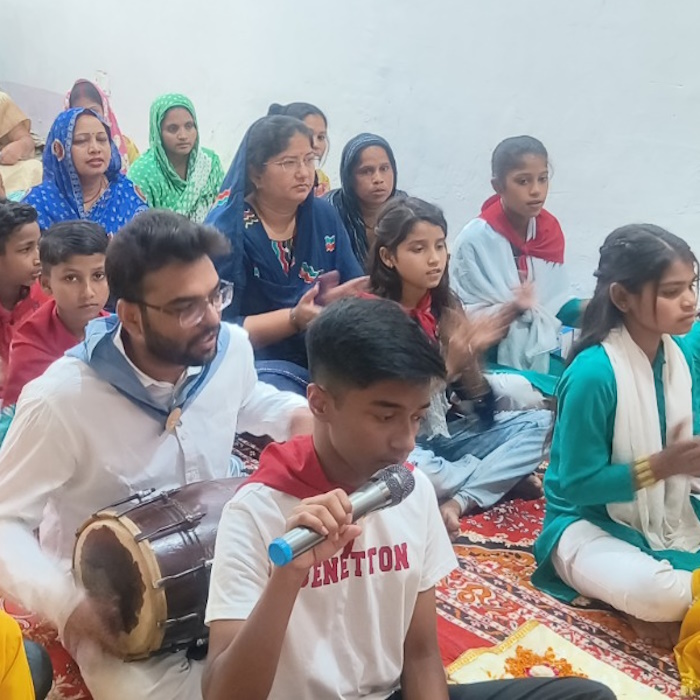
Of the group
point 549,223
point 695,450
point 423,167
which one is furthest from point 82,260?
point 423,167

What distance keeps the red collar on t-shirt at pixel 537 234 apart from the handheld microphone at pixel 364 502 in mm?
2542

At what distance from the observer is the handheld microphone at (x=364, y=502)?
3.28ft

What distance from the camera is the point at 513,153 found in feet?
11.8

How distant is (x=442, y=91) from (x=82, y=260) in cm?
242

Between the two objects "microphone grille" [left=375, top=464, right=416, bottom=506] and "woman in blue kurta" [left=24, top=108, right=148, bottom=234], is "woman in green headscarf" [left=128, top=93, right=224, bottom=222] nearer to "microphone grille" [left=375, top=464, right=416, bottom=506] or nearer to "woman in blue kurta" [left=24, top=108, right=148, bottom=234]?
"woman in blue kurta" [left=24, top=108, right=148, bottom=234]

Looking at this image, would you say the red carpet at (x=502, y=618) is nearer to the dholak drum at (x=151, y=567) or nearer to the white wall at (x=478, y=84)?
the dholak drum at (x=151, y=567)

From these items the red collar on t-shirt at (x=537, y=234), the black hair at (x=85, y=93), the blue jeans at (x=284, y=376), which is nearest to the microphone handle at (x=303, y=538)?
the blue jeans at (x=284, y=376)

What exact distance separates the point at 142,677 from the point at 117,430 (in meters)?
0.48

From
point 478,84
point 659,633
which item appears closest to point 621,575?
point 659,633

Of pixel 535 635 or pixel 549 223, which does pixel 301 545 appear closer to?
pixel 535 635

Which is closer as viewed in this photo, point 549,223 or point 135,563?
point 135,563

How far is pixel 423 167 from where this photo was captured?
4.53 meters

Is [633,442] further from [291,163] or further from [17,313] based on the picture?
[17,313]

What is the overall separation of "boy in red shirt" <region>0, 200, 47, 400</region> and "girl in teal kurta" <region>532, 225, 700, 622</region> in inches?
72.0
